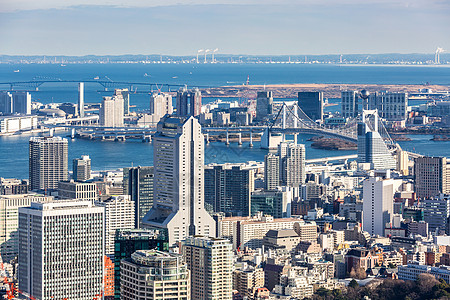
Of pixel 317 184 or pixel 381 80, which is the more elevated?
pixel 381 80

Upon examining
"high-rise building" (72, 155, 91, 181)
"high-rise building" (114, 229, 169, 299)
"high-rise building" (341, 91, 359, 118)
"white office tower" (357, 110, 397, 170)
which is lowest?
"high-rise building" (114, 229, 169, 299)

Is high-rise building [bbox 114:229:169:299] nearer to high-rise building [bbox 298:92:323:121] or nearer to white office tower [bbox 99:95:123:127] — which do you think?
white office tower [bbox 99:95:123:127]

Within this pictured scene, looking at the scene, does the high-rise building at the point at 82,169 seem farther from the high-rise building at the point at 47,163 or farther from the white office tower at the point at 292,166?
the white office tower at the point at 292,166

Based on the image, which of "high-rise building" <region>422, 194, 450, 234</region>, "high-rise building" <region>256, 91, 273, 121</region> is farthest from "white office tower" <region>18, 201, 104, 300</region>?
"high-rise building" <region>256, 91, 273, 121</region>

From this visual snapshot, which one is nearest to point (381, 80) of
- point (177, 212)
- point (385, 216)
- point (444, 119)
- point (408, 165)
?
point (444, 119)

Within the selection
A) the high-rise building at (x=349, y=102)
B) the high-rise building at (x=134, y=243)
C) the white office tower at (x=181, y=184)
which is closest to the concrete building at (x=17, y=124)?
the high-rise building at (x=349, y=102)

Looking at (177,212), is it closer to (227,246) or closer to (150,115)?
(227,246)
